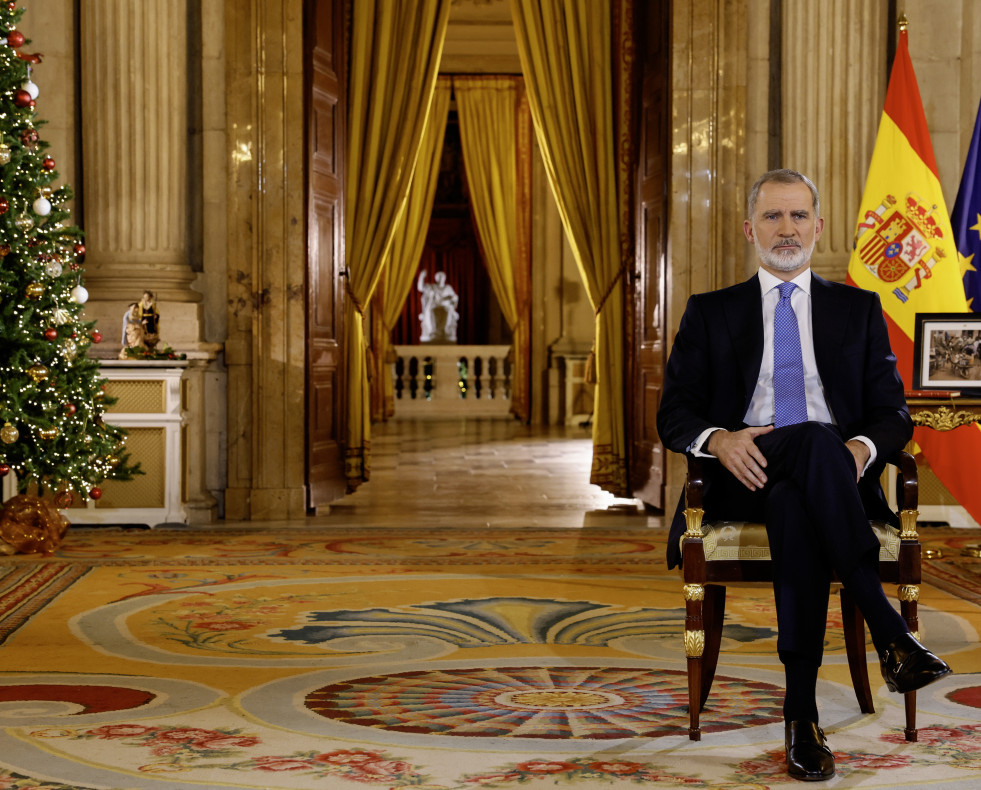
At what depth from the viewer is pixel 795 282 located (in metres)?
2.92

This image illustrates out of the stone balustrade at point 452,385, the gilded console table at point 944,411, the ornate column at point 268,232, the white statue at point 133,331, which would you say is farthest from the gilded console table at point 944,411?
the stone balustrade at point 452,385

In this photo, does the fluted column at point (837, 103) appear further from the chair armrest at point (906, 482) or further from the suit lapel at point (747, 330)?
the chair armrest at point (906, 482)

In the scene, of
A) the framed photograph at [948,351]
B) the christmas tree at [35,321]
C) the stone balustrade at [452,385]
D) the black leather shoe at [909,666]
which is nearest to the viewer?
the black leather shoe at [909,666]

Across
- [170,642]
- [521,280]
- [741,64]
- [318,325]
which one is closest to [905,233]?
[741,64]

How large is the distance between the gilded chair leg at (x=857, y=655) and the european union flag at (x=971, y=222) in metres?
3.05

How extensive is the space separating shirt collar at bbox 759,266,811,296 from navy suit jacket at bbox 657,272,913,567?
13 mm

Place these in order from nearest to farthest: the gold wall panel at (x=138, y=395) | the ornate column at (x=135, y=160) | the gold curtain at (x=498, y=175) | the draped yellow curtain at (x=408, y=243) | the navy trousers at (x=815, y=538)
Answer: the navy trousers at (x=815, y=538), the gold wall panel at (x=138, y=395), the ornate column at (x=135, y=160), the gold curtain at (x=498, y=175), the draped yellow curtain at (x=408, y=243)

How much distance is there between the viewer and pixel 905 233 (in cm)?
553

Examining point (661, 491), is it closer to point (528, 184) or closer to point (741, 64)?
point (741, 64)

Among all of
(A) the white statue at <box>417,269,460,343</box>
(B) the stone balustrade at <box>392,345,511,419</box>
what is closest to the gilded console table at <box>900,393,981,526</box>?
(B) the stone balustrade at <box>392,345,511,419</box>

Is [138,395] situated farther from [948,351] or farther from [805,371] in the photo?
[805,371]

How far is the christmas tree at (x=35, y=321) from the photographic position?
5148 millimetres

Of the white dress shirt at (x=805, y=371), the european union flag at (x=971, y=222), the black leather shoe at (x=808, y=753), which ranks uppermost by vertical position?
the european union flag at (x=971, y=222)

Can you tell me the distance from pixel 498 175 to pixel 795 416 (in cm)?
1284
